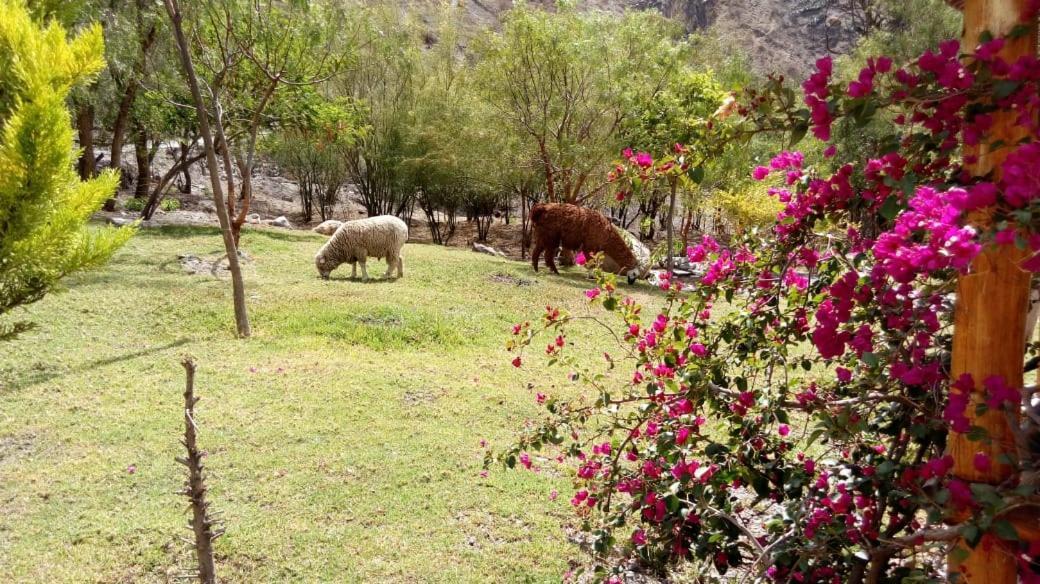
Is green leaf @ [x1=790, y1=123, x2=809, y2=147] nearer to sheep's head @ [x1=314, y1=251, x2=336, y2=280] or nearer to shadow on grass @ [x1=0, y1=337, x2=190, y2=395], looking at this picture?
shadow on grass @ [x1=0, y1=337, x2=190, y2=395]

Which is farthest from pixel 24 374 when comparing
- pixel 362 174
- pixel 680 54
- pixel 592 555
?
pixel 362 174

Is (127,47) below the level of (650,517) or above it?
above

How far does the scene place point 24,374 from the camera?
6.52 m

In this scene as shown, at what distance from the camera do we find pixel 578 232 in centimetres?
1475

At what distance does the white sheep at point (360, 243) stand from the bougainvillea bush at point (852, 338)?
394 inches

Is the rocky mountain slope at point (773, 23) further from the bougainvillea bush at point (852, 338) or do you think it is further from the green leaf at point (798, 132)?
the green leaf at point (798, 132)

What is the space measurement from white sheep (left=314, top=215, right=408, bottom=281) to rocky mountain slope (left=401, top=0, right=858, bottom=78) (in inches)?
2068

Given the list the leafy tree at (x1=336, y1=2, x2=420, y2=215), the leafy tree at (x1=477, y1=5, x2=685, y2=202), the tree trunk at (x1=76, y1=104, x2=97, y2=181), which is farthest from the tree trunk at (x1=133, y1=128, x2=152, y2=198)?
the leafy tree at (x1=477, y1=5, x2=685, y2=202)

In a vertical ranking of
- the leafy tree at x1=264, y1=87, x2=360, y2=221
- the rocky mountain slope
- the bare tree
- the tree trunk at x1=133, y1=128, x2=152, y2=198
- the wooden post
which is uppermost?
the rocky mountain slope

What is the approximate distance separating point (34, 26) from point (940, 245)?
9.81ft

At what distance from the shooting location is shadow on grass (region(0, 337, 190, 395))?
20.5 ft

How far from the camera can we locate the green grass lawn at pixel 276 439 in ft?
12.7

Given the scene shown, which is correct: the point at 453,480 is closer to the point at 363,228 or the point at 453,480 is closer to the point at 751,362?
the point at 751,362

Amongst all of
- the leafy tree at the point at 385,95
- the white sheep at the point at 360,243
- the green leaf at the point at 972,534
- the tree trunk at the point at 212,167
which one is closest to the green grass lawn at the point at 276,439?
the tree trunk at the point at 212,167
